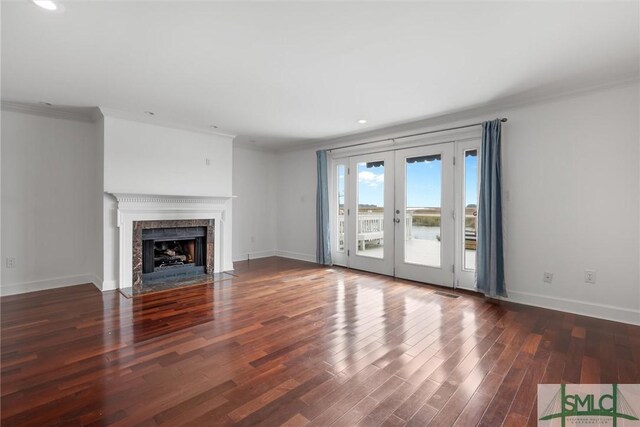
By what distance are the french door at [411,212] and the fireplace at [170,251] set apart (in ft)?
7.81

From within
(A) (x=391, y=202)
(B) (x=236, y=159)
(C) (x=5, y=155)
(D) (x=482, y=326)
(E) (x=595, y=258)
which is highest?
(B) (x=236, y=159)

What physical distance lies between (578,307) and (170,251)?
5570mm

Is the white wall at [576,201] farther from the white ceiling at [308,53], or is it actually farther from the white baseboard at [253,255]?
the white baseboard at [253,255]

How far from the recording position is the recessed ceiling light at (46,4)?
6.16ft

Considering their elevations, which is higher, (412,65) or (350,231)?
(412,65)

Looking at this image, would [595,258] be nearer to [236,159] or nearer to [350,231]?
[350,231]

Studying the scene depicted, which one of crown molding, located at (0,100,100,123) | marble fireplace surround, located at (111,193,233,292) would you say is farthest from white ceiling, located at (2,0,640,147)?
marble fireplace surround, located at (111,193,233,292)

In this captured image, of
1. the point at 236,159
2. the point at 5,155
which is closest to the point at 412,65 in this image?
the point at 236,159

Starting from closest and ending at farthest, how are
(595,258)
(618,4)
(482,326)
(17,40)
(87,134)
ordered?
1. (618,4)
2. (17,40)
3. (482,326)
4. (595,258)
5. (87,134)

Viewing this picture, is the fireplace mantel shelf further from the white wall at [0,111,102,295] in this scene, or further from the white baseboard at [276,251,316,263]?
the white baseboard at [276,251,316,263]

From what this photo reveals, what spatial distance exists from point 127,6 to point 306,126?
3046 mm

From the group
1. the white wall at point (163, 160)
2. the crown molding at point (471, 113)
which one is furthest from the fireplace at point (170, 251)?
the crown molding at point (471, 113)

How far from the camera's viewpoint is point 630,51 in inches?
97.6

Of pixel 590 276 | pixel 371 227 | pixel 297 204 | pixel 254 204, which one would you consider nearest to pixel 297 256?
pixel 297 204
